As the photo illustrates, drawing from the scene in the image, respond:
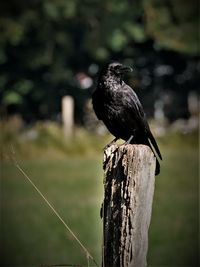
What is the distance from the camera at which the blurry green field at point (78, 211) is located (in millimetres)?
7578

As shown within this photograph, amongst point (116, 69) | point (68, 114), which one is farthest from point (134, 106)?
point (68, 114)

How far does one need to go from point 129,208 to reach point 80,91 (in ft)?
40.4

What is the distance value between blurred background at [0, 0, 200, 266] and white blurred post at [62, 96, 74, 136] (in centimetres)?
2

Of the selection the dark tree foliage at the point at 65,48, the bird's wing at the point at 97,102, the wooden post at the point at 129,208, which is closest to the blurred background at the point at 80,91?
the dark tree foliage at the point at 65,48

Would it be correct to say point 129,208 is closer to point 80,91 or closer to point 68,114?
point 68,114

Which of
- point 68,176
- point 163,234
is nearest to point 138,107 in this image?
point 163,234

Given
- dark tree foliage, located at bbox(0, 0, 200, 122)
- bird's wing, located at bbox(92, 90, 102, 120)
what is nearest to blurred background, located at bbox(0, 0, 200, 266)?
dark tree foliage, located at bbox(0, 0, 200, 122)

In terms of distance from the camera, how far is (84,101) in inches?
564

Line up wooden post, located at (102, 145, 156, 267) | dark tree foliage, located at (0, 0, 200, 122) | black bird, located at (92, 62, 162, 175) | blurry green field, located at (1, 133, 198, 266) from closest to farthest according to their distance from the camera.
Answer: wooden post, located at (102, 145, 156, 267) < black bird, located at (92, 62, 162, 175) < blurry green field, located at (1, 133, 198, 266) < dark tree foliage, located at (0, 0, 200, 122)

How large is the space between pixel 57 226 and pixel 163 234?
143 centimetres

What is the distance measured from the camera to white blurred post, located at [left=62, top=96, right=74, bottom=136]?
13.5 m

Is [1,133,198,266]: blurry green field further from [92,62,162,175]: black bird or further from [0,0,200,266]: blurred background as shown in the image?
[92,62,162,175]: black bird

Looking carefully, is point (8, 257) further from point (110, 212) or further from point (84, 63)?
point (84, 63)

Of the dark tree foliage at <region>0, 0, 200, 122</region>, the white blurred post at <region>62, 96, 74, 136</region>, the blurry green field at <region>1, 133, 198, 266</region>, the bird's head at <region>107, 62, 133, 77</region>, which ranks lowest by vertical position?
the blurry green field at <region>1, 133, 198, 266</region>
